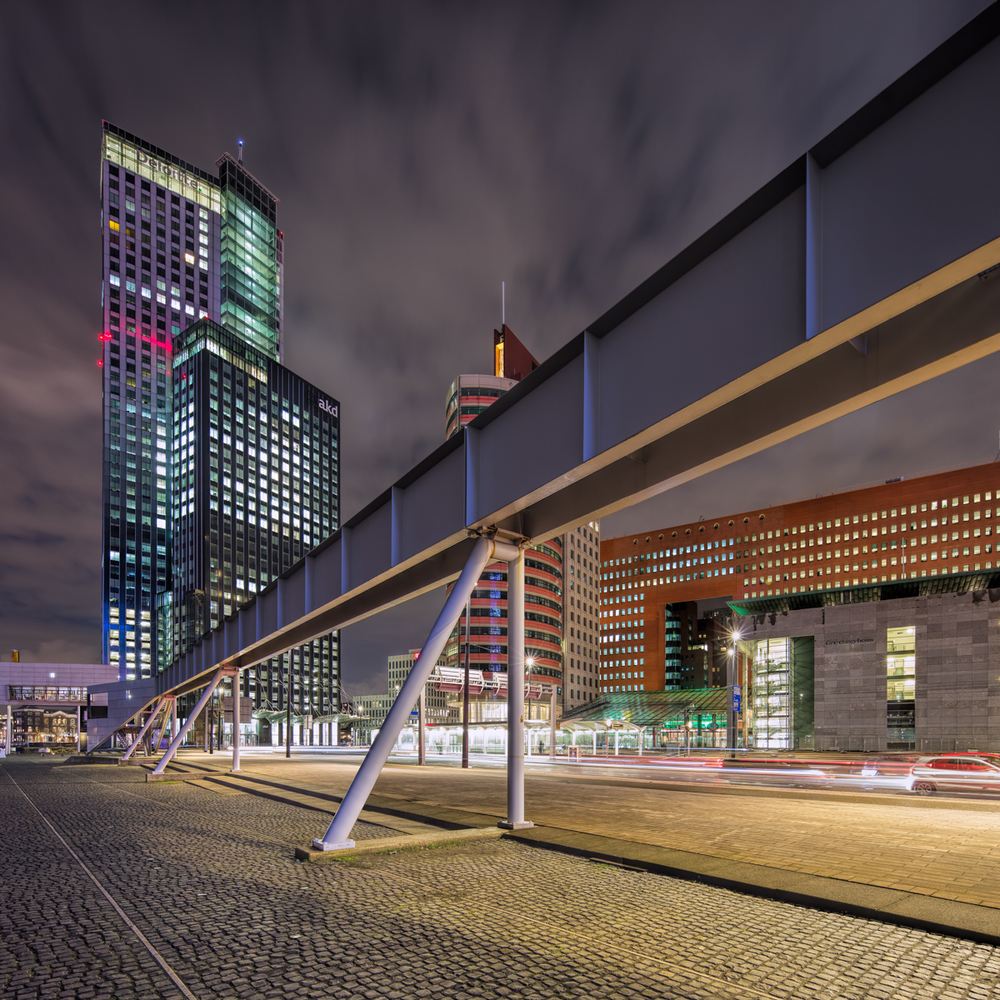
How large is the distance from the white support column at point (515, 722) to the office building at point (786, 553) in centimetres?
11704

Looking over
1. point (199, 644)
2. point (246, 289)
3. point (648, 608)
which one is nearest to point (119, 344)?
point (246, 289)

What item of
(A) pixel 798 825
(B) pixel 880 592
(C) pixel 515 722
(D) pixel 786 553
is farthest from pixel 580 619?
(C) pixel 515 722

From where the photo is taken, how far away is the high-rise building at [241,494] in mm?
136500

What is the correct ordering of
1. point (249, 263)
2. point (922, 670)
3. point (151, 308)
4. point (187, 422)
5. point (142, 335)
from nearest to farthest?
point (922, 670) → point (187, 422) → point (142, 335) → point (151, 308) → point (249, 263)

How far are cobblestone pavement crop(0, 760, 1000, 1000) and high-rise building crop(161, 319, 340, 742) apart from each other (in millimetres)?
122330

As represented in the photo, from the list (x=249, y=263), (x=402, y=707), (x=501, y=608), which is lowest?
(x=501, y=608)

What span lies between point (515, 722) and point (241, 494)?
5730 inches

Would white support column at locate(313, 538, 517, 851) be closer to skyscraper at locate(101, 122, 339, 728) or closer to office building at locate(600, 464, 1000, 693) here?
office building at locate(600, 464, 1000, 693)

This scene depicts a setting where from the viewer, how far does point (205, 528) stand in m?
137

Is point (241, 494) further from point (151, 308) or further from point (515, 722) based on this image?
point (515, 722)

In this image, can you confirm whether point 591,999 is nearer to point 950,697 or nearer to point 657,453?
point 657,453

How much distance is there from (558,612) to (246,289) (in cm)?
12803

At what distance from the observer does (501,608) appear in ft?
354

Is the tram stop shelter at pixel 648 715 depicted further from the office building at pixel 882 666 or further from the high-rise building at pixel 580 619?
the high-rise building at pixel 580 619
